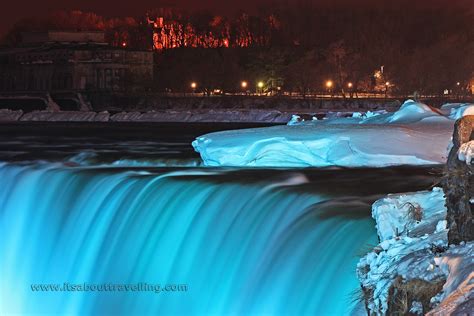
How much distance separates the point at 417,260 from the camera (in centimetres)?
884

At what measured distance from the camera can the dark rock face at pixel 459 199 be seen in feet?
30.6

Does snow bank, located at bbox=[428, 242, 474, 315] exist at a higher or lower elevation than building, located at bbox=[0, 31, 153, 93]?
higher

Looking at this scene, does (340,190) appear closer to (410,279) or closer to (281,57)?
(410,279)

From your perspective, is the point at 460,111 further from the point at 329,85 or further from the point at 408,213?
the point at 329,85

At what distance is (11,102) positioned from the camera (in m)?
107

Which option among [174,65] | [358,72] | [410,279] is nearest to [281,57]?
[358,72]

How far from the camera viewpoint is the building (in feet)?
386

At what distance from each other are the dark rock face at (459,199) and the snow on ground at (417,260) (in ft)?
0.78

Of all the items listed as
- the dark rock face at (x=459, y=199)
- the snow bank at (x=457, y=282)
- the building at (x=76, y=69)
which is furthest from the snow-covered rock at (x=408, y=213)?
the building at (x=76, y=69)

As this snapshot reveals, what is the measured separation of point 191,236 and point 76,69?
341ft

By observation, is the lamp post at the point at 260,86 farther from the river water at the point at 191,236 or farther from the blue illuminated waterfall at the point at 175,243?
the blue illuminated waterfall at the point at 175,243

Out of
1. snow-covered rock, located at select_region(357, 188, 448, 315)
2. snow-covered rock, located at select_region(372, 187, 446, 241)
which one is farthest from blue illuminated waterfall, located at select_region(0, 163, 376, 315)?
snow-covered rock, located at select_region(357, 188, 448, 315)

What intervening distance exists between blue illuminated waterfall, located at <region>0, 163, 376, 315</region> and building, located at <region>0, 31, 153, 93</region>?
298ft

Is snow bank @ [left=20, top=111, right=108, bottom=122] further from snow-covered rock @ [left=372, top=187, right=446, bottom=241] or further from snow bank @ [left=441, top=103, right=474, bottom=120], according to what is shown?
snow-covered rock @ [left=372, top=187, right=446, bottom=241]
